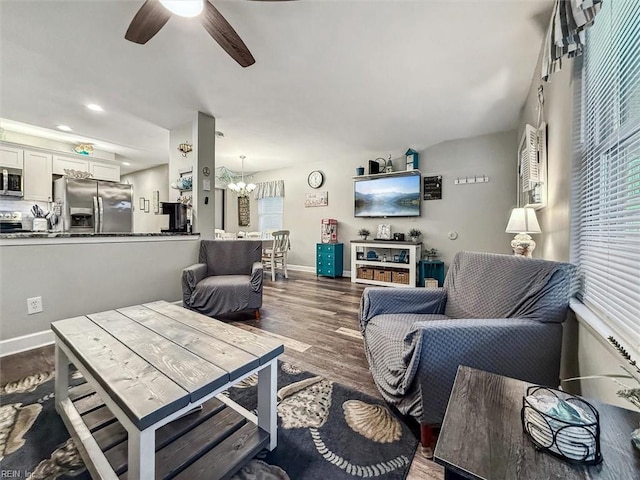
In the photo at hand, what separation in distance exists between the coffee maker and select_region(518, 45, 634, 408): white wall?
3704 millimetres

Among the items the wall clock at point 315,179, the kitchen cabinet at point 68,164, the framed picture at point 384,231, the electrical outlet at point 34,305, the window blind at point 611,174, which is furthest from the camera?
the wall clock at point 315,179

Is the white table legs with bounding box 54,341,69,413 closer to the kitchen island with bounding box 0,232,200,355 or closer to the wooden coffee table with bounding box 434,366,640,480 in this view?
the kitchen island with bounding box 0,232,200,355

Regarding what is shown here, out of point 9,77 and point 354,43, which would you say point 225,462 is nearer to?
point 354,43

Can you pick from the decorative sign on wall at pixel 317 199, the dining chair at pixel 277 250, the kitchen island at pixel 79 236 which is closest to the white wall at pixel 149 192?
the dining chair at pixel 277 250

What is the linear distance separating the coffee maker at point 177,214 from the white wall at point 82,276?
11.4 inches

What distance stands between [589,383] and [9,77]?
16.6ft

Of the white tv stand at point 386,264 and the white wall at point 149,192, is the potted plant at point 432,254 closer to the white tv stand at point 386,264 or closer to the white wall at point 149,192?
the white tv stand at point 386,264

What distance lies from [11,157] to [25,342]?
3483mm

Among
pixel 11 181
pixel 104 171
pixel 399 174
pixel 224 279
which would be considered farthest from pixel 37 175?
pixel 399 174

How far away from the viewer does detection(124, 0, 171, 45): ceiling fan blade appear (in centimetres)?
153

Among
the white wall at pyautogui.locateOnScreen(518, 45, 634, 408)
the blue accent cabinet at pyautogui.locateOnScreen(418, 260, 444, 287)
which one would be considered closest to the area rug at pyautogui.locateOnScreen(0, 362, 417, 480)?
the white wall at pyautogui.locateOnScreen(518, 45, 634, 408)

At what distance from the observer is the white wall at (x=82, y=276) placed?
6.80 feet

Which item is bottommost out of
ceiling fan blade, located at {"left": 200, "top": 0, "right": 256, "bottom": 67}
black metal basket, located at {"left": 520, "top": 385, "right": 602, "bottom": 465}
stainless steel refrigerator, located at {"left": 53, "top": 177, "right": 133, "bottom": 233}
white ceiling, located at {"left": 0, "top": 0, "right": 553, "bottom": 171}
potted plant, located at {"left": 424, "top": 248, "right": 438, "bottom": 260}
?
black metal basket, located at {"left": 520, "top": 385, "right": 602, "bottom": 465}

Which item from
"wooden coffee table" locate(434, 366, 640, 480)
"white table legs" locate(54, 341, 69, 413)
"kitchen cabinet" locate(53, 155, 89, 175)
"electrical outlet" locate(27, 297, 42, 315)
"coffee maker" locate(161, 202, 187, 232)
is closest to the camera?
"wooden coffee table" locate(434, 366, 640, 480)
